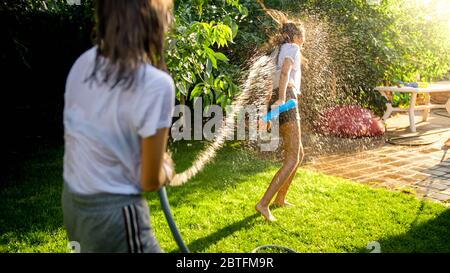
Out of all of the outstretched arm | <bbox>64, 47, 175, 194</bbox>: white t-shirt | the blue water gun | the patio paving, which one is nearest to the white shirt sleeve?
<bbox>64, 47, 175, 194</bbox>: white t-shirt

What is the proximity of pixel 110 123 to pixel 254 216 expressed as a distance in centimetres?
318

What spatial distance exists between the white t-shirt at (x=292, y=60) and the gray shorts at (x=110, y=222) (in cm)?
300

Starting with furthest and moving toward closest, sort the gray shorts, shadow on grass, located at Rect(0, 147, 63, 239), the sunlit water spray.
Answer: the sunlit water spray → shadow on grass, located at Rect(0, 147, 63, 239) → the gray shorts

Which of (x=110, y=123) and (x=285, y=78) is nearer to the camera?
(x=110, y=123)

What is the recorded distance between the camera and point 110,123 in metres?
1.52

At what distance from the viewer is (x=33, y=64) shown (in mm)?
7277

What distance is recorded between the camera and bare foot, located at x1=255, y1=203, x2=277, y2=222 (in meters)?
4.35

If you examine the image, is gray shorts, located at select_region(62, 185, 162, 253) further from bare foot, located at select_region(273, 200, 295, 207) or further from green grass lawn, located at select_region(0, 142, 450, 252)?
bare foot, located at select_region(273, 200, 295, 207)

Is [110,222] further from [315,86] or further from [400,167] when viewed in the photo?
[315,86]

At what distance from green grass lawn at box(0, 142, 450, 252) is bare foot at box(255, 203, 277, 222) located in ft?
0.17

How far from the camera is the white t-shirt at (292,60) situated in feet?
14.2

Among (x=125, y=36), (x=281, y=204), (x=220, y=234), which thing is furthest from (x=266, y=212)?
(x=125, y=36)

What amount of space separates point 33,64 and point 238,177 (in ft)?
13.4
